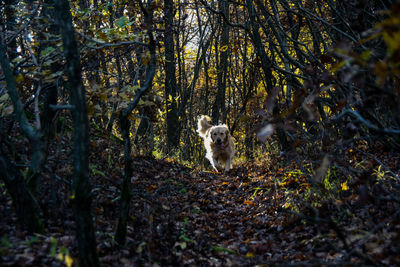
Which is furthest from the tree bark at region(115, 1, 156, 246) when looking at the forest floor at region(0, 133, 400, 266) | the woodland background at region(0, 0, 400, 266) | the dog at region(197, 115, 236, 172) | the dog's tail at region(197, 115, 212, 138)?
the dog's tail at region(197, 115, 212, 138)

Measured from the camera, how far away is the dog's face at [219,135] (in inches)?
367

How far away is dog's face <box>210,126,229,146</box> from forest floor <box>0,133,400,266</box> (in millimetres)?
3673

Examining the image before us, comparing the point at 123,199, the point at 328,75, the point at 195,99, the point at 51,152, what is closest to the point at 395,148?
the point at 328,75

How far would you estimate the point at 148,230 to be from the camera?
3.33 m

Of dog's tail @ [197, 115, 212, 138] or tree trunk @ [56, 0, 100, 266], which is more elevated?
dog's tail @ [197, 115, 212, 138]

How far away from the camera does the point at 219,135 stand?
371 inches

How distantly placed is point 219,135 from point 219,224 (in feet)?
17.4

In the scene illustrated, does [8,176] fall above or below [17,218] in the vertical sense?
above

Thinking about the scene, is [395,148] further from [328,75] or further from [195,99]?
[195,99]

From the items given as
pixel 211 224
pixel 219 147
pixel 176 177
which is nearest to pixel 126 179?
pixel 211 224

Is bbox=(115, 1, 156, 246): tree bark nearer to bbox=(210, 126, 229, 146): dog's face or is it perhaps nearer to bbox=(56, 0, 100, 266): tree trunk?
bbox=(56, 0, 100, 266): tree trunk

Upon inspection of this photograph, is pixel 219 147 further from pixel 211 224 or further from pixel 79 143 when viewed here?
pixel 79 143

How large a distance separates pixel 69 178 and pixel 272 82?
445 cm

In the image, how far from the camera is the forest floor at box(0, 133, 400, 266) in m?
2.32
